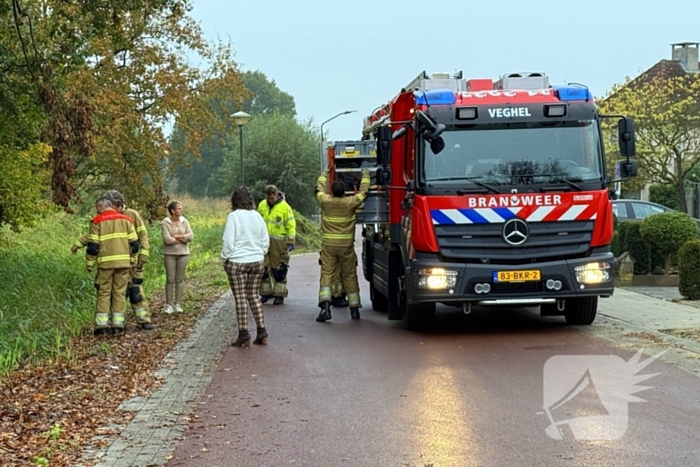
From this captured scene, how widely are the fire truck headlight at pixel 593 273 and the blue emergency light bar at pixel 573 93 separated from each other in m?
2.07

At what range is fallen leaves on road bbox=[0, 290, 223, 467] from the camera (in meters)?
6.77

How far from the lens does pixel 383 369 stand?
9.67 meters

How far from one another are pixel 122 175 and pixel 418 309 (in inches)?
576

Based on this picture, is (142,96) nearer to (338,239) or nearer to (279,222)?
(279,222)

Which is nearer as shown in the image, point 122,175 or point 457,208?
point 457,208

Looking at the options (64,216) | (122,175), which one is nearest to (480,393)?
(122,175)

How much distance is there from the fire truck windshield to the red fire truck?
0.01 m

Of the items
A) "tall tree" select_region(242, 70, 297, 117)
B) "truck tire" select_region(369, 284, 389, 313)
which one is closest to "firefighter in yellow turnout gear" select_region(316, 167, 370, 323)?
"truck tire" select_region(369, 284, 389, 313)

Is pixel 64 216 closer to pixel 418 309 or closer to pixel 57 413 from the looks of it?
pixel 418 309

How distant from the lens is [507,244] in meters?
11.5

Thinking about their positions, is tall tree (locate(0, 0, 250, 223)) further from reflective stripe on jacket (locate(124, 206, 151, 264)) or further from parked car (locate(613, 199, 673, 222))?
parked car (locate(613, 199, 673, 222))

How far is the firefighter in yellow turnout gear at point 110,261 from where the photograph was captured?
12.5 meters

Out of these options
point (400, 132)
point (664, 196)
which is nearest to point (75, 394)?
point (400, 132)

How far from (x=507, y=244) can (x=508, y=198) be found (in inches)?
21.7
